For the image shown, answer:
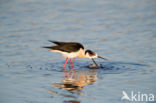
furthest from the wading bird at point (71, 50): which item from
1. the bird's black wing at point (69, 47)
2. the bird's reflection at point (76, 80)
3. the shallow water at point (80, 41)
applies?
the bird's reflection at point (76, 80)

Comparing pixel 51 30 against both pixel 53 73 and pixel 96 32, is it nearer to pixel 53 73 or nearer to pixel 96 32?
pixel 96 32

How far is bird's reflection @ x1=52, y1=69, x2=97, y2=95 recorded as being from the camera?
855 cm

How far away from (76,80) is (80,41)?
4029mm

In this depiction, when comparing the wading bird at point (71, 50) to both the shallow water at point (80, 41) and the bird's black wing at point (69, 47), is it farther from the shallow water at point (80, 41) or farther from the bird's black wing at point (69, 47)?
the shallow water at point (80, 41)

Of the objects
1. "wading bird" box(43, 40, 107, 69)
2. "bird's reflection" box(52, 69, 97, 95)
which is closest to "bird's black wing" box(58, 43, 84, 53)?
"wading bird" box(43, 40, 107, 69)

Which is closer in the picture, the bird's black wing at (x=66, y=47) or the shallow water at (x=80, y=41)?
the shallow water at (x=80, y=41)

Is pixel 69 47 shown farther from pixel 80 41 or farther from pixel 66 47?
pixel 80 41

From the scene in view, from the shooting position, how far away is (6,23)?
1556 centimetres

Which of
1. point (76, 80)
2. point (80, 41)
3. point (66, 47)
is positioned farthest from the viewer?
point (80, 41)

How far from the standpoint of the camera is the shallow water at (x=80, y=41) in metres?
8.23

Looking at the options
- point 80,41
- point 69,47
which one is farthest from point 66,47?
point 80,41

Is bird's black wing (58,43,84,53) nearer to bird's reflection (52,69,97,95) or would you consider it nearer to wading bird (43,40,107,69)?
wading bird (43,40,107,69)

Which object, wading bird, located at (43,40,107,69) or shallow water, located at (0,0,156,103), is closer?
shallow water, located at (0,0,156,103)

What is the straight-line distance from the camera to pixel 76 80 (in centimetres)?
940
